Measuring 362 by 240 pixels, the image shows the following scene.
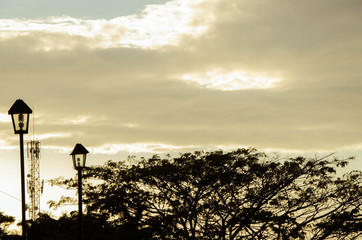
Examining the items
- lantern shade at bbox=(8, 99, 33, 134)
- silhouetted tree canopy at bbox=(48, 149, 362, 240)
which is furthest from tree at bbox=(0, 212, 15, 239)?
lantern shade at bbox=(8, 99, 33, 134)

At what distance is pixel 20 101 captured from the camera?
47.6 feet

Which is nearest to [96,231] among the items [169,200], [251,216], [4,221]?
[169,200]

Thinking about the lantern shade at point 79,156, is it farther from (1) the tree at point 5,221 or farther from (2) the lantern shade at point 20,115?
(1) the tree at point 5,221

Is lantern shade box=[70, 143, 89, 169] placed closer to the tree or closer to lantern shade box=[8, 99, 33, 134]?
lantern shade box=[8, 99, 33, 134]

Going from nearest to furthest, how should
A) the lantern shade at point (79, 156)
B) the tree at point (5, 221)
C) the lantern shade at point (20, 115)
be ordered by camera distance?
the lantern shade at point (20, 115)
the lantern shade at point (79, 156)
the tree at point (5, 221)

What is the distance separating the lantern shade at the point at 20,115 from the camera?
1445 centimetres

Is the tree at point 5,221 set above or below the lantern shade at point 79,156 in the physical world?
below

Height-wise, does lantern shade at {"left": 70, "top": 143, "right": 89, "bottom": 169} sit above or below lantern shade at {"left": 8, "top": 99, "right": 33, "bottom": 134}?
below

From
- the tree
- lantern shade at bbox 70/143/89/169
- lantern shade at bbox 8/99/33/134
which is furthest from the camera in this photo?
the tree

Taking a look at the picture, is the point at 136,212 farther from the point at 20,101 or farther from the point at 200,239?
the point at 20,101

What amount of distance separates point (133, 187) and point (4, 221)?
2771 centimetres

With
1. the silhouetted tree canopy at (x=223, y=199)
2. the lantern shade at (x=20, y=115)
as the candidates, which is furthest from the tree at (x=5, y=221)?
the lantern shade at (x=20, y=115)

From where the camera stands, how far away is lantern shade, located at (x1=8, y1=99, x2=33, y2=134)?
14.5 metres

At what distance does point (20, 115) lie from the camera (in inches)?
571
